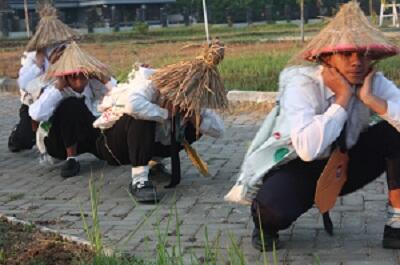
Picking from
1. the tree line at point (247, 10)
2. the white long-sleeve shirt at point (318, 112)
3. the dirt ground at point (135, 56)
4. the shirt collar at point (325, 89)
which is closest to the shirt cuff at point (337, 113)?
the white long-sleeve shirt at point (318, 112)

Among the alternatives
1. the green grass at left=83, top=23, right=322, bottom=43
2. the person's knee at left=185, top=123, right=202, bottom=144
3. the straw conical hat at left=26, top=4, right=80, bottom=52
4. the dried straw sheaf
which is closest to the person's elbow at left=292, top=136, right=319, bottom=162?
the dried straw sheaf

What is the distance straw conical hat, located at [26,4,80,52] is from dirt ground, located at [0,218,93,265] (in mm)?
2538

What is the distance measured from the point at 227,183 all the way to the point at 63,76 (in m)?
1.47

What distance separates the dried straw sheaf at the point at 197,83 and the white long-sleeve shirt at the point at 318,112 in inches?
35.1

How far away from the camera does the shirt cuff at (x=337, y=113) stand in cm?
385

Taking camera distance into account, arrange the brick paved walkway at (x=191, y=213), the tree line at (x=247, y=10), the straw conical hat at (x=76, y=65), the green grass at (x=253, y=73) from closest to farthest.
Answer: the brick paved walkway at (x=191, y=213) < the straw conical hat at (x=76, y=65) < the green grass at (x=253, y=73) < the tree line at (x=247, y=10)

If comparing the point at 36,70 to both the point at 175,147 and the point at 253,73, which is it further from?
the point at 253,73

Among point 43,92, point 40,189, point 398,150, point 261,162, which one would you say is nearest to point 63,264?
point 261,162

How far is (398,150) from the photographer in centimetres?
404

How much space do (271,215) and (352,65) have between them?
834mm

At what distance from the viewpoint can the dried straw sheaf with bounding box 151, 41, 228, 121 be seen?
4.98 metres

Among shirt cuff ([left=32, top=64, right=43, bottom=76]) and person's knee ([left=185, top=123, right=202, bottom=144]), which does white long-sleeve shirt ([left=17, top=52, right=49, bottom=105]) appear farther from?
person's knee ([left=185, top=123, right=202, bottom=144])

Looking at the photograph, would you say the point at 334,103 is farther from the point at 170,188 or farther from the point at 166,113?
the point at 170,188

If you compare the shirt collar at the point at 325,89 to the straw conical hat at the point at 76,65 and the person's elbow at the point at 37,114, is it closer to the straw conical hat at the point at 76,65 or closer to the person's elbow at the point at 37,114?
the straw conical hat at the point at 76,65
